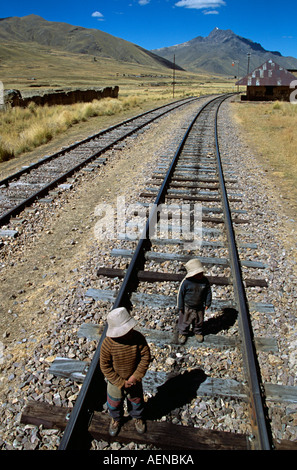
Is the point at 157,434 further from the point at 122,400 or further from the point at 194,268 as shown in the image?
the point at 194,268

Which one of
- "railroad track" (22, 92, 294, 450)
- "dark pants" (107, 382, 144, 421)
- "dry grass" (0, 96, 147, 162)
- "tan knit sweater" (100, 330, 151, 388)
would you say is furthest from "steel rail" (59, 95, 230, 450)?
"dry grass" (0, 96, 147, 162)

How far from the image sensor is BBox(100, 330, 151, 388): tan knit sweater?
270 cm

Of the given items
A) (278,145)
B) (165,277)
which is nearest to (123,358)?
(165,277)

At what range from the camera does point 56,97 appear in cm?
2403

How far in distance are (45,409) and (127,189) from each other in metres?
6.19

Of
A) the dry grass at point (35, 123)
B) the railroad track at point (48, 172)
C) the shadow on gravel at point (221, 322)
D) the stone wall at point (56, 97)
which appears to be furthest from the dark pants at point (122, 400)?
the stone wall at point (56, 97)

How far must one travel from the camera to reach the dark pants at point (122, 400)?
9.14 feet

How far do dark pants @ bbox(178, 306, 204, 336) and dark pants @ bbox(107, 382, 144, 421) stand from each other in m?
1.02

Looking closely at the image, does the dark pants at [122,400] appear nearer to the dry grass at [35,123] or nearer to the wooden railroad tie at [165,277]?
the wooden railroad tie at [165,277]

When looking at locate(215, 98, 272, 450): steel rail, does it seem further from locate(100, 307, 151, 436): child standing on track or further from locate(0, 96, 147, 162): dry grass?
locate(0, 96, 147, 162): dry grass

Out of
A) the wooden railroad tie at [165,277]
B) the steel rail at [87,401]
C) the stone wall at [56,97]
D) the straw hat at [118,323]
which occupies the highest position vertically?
the stone wall at [56,97]

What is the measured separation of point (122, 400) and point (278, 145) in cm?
1378

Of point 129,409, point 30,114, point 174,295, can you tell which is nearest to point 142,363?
point 129,409
